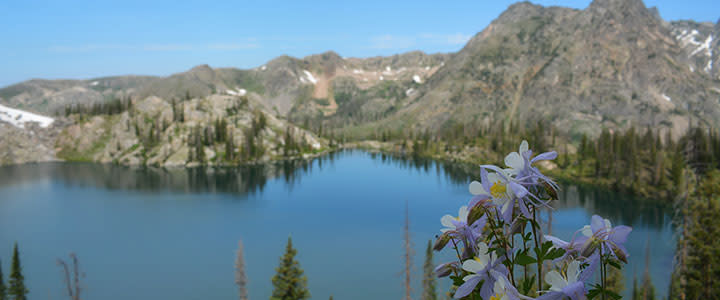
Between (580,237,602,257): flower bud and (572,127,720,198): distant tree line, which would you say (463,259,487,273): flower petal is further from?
(572,127,720,198): distant tree line

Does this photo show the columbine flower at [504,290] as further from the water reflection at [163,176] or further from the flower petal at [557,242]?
the water reflection at [163,176]

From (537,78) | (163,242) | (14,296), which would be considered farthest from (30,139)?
(537,78)

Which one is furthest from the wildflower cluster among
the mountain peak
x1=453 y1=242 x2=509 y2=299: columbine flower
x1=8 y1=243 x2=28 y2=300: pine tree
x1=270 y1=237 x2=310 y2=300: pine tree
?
the mountain peak

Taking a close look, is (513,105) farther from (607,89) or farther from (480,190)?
(480,190)

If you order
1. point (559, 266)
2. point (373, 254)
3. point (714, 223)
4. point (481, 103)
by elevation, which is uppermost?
point (481, 103)

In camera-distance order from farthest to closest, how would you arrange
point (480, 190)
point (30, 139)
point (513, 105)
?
point (513, 105), point (30, 139), point (480, 190)

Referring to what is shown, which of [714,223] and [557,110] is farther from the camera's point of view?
[557,110]
